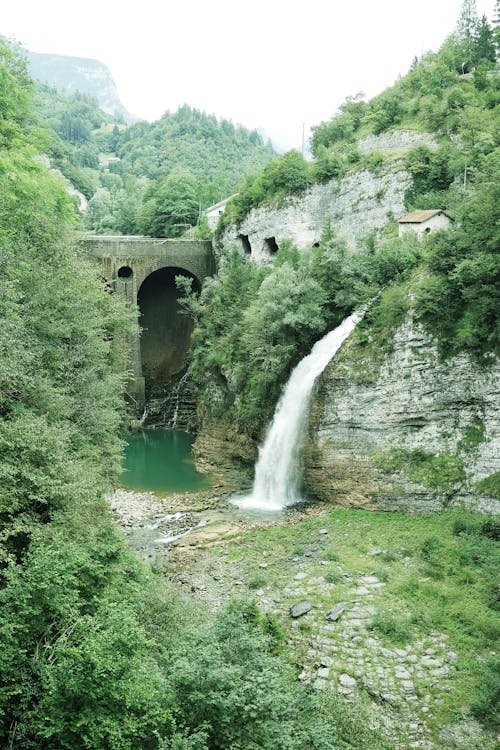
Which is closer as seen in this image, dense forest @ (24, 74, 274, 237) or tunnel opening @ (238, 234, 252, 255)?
tunnel opening @ (238, 234, 252, 255)

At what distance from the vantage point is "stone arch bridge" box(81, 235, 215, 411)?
3394cm

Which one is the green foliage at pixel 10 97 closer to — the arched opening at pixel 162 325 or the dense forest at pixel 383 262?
the dense forest at pixel 383 262

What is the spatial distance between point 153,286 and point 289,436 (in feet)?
71.9

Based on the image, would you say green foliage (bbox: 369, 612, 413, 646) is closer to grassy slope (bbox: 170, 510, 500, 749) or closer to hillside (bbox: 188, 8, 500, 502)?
grassy slope (bbox: 170, 510, 500, 749)

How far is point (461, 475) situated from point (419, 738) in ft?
28.0

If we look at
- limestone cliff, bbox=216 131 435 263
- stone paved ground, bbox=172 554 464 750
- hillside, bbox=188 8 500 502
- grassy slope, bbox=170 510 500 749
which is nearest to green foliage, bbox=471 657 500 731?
grassy slope, bbox=170 510 500 749

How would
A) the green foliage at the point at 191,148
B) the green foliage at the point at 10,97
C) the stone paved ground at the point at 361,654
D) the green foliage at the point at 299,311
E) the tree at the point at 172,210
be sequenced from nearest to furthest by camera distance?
the stone paved ground at the point at 361,654 < the green foliage at the point at 10,97 < the green foliage at the point at 299,311 < the tree at the point at 172,210 < the green foliage at the point at 191,148

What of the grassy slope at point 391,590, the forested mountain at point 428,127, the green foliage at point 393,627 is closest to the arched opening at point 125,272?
the forested mountain at point 428,127

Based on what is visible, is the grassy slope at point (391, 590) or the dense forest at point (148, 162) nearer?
the grassy slope at point (391, 590)

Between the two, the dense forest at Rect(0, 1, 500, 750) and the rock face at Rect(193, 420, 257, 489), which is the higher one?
the dense forest at Rect(0, 1, 500, 750)

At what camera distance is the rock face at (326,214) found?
26.1 m

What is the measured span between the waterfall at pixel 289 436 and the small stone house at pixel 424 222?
4172mm

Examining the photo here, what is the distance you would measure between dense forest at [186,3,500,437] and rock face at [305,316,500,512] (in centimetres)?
80

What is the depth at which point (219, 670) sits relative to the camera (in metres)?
7.26
